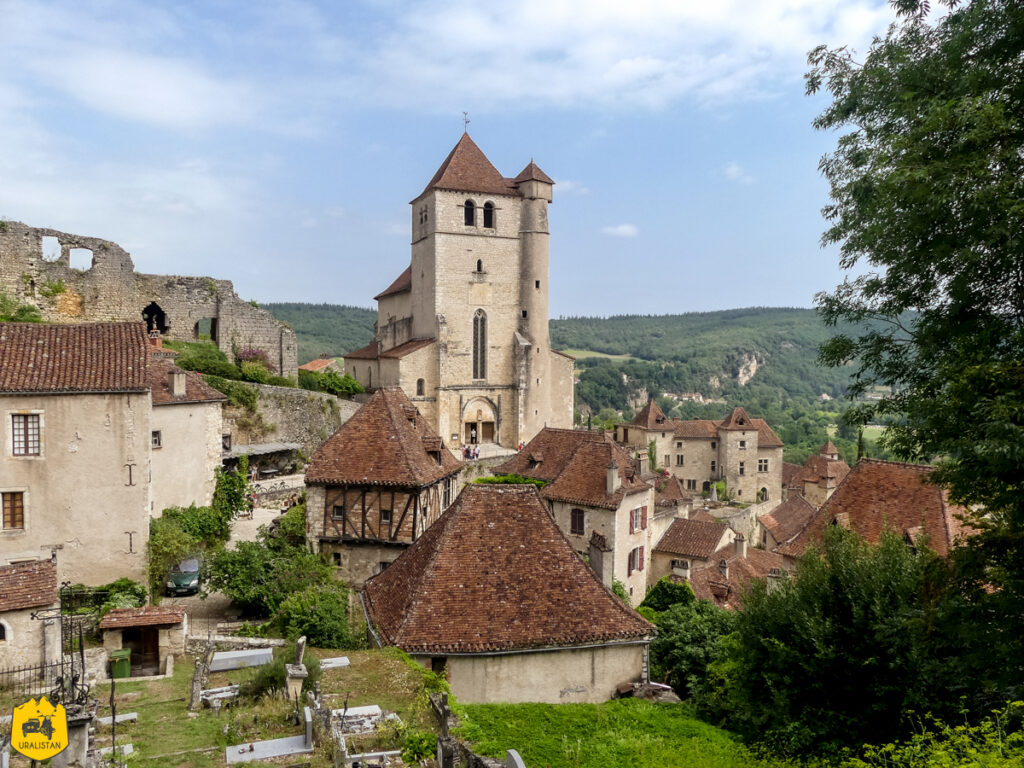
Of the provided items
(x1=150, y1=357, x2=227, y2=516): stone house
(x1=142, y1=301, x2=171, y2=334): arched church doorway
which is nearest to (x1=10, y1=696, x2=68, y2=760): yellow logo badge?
(x1=150, y1=357, x2=227, y2=516): stone house

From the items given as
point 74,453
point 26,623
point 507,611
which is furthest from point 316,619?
point 74,453

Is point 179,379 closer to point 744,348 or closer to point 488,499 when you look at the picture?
point 488,499

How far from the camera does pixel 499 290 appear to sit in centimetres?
4884

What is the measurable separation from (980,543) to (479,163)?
44969mm

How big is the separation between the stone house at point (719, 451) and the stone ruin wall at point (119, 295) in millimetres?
36382

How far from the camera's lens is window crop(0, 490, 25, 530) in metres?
18.4

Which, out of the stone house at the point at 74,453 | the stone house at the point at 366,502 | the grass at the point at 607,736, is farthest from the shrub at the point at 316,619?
the stone house at the point at 74,453

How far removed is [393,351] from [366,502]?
26763mm

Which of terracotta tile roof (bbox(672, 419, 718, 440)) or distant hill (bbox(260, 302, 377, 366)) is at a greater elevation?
distant hill (bbox(260, 302, 377, 366))

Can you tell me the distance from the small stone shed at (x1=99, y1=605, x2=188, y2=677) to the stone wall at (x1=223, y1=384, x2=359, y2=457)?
789 inches

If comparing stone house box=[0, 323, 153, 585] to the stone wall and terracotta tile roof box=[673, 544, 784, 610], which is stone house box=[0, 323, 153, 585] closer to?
the stone wall

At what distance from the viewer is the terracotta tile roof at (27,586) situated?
561 inches

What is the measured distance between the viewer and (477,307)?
48.2 metres

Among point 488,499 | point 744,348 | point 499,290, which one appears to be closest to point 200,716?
point 488,499
